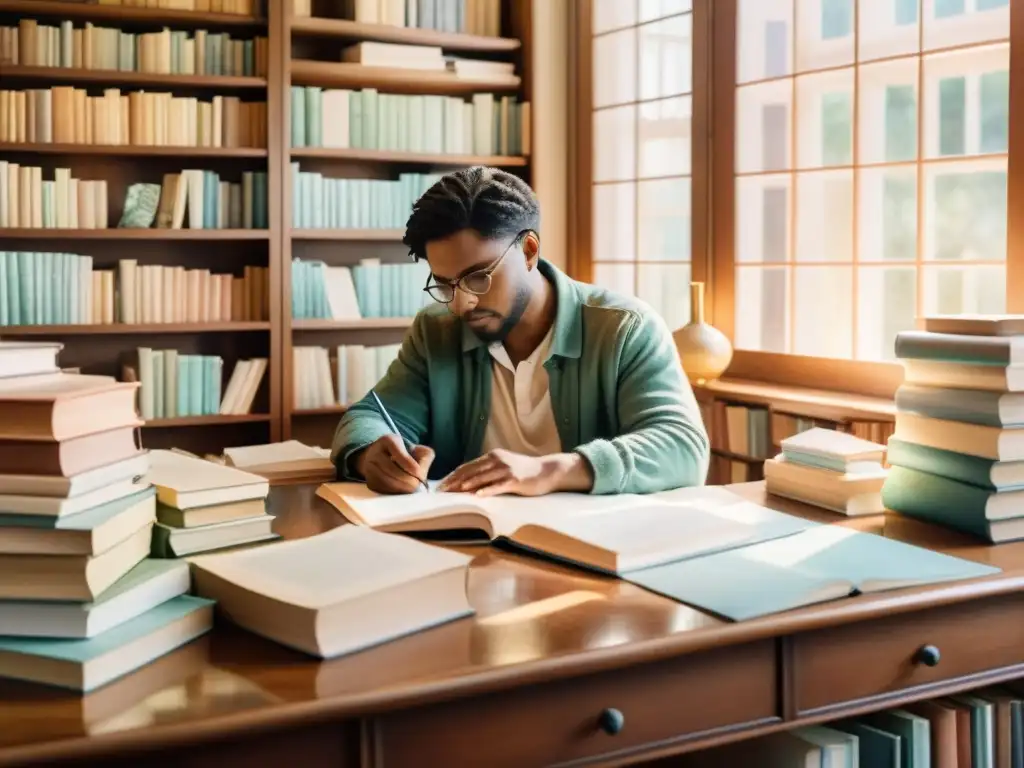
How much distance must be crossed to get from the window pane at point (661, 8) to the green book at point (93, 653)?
11.3 feet

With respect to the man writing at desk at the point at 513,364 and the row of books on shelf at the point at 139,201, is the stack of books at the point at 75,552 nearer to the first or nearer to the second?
the man writing at desk at the point at 513,364

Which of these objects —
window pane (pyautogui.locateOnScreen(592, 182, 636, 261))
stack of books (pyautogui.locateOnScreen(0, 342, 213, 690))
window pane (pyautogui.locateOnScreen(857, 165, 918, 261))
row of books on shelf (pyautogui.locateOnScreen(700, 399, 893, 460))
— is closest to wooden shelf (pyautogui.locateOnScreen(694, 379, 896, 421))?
row of books on shelf (pyautogui.locateOnScreen(700, 399, 893, 460))

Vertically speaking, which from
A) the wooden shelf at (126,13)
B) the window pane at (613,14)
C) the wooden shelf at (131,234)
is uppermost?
the window pane at (613,14)

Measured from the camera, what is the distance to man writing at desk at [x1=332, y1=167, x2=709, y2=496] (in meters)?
2.15

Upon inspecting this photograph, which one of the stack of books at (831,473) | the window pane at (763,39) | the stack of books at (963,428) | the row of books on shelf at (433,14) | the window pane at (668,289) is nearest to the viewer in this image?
the stack of books at (963,428)

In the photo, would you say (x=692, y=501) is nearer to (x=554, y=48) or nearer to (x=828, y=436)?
(x=828, y=436)

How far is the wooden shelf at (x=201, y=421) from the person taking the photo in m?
4.13

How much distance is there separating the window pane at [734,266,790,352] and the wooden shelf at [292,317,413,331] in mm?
1217

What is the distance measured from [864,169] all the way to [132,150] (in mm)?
2420

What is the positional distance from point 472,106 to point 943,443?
10.5 feet

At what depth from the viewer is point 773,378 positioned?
12.5 ft

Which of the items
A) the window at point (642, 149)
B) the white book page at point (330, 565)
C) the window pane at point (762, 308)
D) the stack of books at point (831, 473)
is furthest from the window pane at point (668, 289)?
the white book page at point (330, 565)

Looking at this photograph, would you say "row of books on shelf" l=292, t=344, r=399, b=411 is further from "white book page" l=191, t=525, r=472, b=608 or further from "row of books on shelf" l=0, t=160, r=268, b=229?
"white book page" l=191, t=525, r=472, b=608

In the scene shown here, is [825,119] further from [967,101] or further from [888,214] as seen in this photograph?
[967,101]
